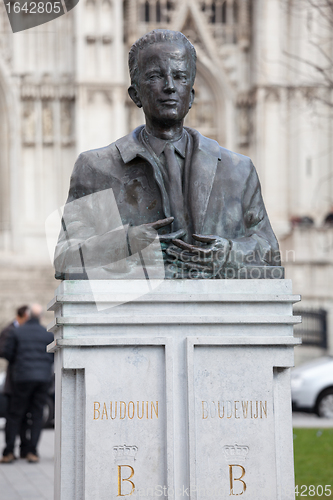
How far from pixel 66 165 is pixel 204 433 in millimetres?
24146

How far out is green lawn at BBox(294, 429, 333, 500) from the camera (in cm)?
701

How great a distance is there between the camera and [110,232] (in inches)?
166

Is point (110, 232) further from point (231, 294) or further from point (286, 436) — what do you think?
point (286, 436)

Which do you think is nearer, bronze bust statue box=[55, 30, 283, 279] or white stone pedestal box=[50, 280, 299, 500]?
white stone pedestal box=[50, 280, 299, 500]

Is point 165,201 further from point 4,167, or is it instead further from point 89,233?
point 4,167

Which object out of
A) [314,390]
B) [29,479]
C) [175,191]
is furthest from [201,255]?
[314,390]

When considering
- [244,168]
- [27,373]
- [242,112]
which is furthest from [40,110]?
[244,168]

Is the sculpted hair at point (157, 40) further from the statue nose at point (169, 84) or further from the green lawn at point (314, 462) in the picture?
the green lawn at point (314, 462)

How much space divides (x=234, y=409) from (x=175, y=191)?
1.14 meters

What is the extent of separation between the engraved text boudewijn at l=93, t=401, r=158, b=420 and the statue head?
1473 mm

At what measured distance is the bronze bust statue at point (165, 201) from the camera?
416 centimetres

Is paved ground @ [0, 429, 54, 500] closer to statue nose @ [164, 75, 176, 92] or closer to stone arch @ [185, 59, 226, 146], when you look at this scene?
statue nose @ [164, 75, 176, 92]

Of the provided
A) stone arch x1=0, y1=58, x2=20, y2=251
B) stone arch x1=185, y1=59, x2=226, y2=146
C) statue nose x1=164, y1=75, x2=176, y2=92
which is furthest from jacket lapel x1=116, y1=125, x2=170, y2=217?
stone arch x1=185, y1=59, x2=226, y2=146

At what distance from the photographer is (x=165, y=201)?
4316 millimetres
